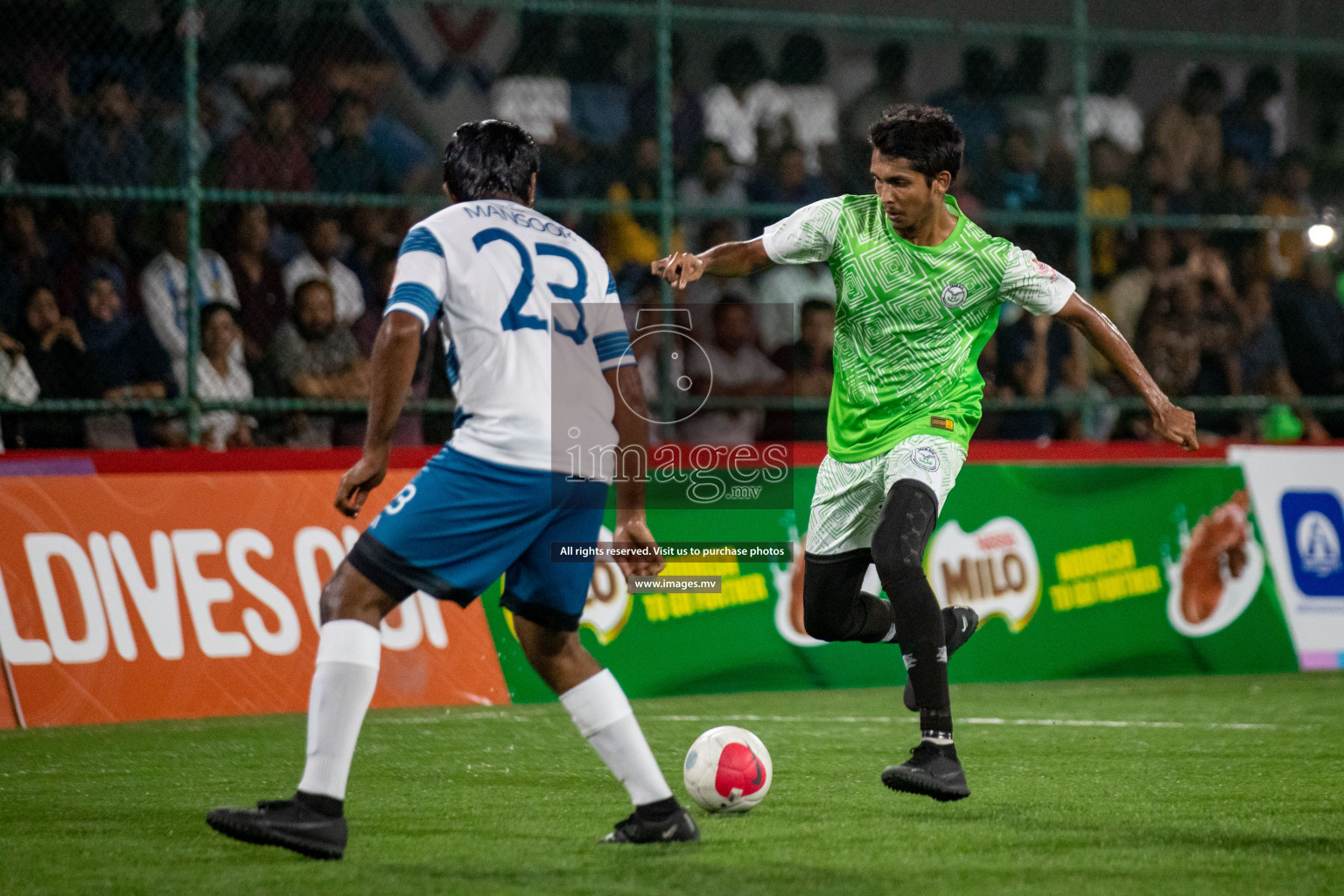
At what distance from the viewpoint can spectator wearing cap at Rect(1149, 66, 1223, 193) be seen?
1478cm

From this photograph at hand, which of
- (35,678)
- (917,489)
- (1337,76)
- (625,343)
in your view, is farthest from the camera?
(1337,76)

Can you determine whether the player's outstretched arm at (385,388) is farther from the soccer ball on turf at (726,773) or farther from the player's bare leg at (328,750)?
the soccer ball on turf at (726,773)

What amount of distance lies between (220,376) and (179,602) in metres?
1.71

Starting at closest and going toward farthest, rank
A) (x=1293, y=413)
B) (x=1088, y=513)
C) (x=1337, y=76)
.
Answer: (x=1088, y=513) → (x=1293, y=413) → (x=1337, y=76)

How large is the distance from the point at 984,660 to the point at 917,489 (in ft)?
15.6

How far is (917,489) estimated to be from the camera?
6105 mm

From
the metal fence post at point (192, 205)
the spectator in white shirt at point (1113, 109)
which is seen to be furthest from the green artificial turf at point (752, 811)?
the spectator in white shirt at point (1113, 109)

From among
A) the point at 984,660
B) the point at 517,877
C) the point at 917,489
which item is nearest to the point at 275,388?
the point at 984,660

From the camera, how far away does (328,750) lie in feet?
15.6

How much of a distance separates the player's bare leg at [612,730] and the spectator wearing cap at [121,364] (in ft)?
17.8

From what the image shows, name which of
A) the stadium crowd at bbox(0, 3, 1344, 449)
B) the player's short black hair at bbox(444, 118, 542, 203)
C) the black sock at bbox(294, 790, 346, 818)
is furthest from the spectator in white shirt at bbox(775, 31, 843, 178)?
the black sock at bbox(294, 790, 346, 818)

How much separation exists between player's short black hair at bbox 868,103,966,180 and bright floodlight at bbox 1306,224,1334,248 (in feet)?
23.6

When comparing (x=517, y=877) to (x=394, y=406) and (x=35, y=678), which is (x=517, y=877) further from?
(x=35, y=678)

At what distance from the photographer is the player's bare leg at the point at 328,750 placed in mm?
4746
